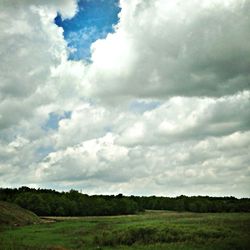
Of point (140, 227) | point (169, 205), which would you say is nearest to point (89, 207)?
point (169, 205)

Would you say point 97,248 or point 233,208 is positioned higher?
point 233,208

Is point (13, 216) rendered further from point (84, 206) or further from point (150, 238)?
point (84, 206)

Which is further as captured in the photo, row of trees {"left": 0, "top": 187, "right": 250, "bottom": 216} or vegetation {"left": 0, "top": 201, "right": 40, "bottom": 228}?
row of trees {"left": 0, "top": 187, "right": 250, "bottom": 216}

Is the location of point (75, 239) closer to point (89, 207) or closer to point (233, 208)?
point (89, 207)

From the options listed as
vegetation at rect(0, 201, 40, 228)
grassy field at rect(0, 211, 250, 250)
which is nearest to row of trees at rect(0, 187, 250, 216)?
vegetation at rect(0, 201, 40, 228)

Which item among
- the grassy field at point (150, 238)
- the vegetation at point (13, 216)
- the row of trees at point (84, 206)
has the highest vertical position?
the row of trees at point (84, 206)

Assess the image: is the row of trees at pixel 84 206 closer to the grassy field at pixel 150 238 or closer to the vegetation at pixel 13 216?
the vegetation at pixel 13 216

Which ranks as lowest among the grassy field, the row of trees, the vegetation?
the grassy field

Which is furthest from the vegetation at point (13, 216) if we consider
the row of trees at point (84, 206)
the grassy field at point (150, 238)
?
the row of trees at point (84, 206)

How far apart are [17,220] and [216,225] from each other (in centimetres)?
4447

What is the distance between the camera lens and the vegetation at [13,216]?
8189cm

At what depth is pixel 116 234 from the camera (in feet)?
184

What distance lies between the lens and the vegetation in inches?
3224

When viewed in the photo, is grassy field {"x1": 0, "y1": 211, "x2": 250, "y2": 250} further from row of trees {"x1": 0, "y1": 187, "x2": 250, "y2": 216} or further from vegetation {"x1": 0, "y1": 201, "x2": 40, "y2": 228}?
row of trees {"x1": 0, "y1": 187, "x2": 250, "y2": 216}
